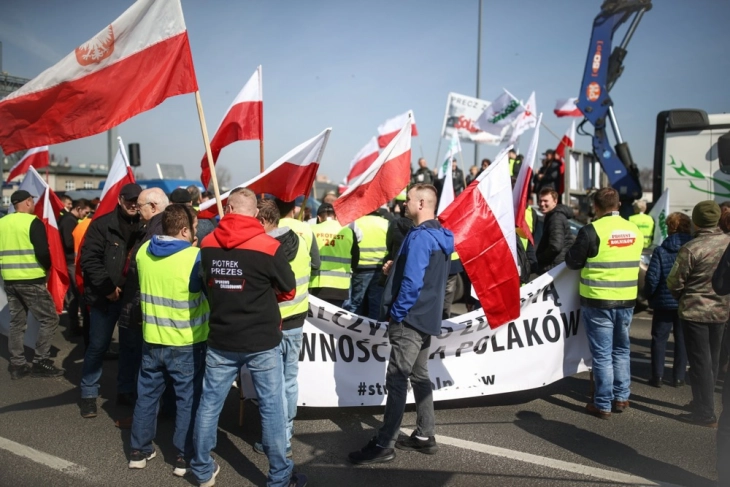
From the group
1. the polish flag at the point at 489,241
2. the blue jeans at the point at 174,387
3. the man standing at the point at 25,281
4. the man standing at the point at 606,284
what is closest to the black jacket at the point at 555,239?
the man standing at the point at 606,284

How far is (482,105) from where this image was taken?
16.8 meters

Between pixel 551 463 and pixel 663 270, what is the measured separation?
271 cm

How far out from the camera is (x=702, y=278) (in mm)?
4895

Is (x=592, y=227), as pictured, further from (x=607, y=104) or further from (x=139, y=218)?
(x=607, y=104)

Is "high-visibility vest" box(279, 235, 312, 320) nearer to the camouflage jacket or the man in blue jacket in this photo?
the man in blue jacket

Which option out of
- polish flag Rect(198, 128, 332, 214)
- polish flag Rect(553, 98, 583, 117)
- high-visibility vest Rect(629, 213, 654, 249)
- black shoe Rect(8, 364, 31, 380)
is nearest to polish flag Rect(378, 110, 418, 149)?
high-visibility vest Rect(629, 213, 654, 249)

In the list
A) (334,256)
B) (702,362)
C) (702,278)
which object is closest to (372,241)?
(334,256)

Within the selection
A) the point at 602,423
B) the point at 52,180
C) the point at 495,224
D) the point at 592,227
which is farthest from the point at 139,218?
the point at 52,180

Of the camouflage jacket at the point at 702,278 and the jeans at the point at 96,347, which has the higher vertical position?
the camouflage jacket at the point at 702,278

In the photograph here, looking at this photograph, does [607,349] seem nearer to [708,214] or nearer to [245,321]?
[708,214]

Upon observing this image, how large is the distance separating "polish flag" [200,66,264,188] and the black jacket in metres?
3.51

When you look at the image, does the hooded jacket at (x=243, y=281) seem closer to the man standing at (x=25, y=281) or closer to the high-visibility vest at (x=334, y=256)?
the high-visibility vest at (x=334, y=256)

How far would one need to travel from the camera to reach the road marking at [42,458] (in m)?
3.93

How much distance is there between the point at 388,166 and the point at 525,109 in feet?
30.2
